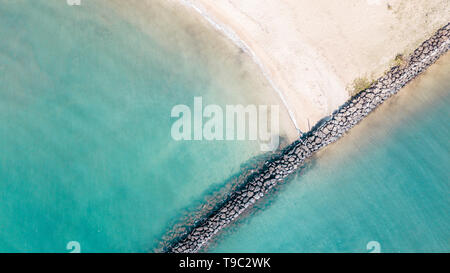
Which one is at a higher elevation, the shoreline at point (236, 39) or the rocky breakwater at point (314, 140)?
the shoreline at point (236, 39)

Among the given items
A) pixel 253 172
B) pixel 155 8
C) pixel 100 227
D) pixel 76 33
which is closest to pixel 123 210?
pixel 100 227

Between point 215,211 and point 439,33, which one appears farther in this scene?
point 215,211

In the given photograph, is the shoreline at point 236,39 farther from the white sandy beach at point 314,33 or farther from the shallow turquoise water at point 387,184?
the shallow turquoise water at point 387,184

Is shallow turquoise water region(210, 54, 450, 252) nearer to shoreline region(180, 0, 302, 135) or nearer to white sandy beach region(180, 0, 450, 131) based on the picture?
white sandy beach region(180, 0, 450, 131)

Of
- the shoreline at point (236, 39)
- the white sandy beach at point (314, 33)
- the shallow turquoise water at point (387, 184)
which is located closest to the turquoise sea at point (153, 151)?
the shallow turquoise water at point (387, 184)
